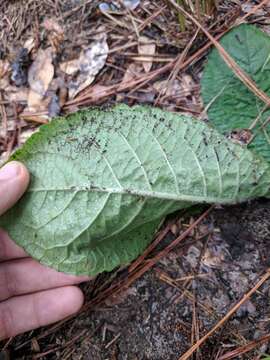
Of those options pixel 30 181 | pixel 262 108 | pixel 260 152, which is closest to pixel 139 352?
pixel 30 181

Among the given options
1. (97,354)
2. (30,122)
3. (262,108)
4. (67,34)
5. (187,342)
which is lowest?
(97,354)

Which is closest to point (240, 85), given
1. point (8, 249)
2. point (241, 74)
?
point (241, 74)

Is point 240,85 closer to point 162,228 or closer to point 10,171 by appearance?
point 162,228

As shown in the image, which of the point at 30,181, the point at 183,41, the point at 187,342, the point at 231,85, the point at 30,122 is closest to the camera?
the point at 30,181

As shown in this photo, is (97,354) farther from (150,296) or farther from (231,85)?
(231,85)

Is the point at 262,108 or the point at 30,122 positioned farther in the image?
the point at 30,122

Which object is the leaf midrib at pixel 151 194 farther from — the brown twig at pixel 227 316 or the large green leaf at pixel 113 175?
the brown twig at pixel 227 316

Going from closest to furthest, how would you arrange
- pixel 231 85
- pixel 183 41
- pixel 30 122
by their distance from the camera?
pixel 231 85 → pixel 183 41 → pixel 30 122
